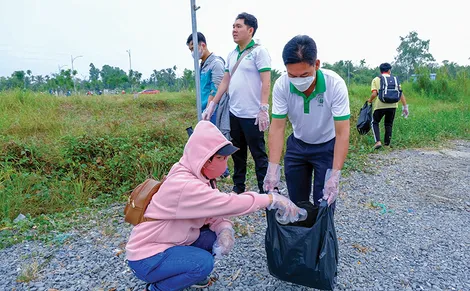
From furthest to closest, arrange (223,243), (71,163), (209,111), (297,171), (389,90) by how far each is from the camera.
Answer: (389,90) → (71,163) → (209,111) → (297,171) → (223,243)

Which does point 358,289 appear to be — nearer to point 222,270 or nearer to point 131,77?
point 222,270

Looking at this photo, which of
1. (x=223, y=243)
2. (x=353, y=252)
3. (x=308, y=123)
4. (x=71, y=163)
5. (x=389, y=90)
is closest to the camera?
(x=223, y=243)

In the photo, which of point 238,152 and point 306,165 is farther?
point 238,152

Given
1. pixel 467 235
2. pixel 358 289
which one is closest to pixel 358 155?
pixel 467 235

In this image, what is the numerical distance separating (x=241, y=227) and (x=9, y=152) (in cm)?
300

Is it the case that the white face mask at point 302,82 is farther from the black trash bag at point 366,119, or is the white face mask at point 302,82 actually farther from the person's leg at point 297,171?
the black trash bag at point 366,119

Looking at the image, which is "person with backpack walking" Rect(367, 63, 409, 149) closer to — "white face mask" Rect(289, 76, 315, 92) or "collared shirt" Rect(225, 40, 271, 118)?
"collared shirt" Rect(225, 40, 271, 118)

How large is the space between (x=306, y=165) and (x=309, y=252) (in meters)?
0.71

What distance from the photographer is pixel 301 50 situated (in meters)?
1.83

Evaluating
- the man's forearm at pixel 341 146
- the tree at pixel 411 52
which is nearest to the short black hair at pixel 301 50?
the man's forearm at pixel 341 146

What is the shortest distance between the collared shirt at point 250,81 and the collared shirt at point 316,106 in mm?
1016

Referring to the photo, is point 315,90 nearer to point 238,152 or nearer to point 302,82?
point 302,82

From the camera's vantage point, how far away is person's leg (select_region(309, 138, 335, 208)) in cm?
220

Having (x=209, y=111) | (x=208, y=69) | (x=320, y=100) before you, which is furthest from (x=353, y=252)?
(x=208, y=69)
